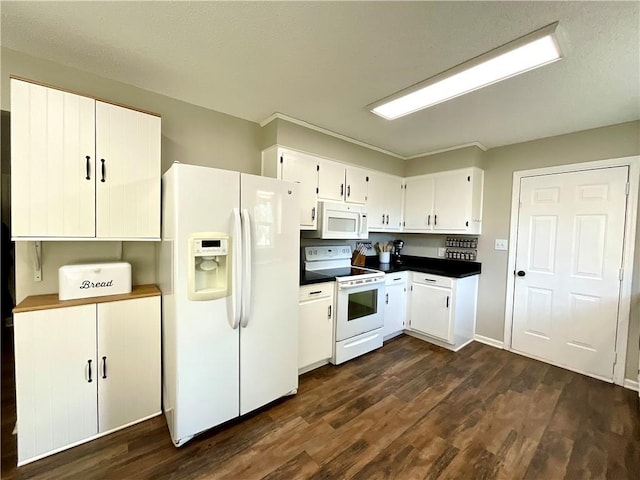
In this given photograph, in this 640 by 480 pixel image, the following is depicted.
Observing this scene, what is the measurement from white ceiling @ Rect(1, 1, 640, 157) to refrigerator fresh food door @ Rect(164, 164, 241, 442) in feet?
2.50

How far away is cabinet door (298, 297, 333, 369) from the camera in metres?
2.46

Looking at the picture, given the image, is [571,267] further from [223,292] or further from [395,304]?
[223,292]

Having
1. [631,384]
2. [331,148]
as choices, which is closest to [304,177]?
[331,148]

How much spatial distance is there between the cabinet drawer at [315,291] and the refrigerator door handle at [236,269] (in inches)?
26.6

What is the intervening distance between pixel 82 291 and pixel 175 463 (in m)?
1.24

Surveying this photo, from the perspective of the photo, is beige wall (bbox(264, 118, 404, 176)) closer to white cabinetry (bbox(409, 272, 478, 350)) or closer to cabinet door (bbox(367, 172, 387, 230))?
cabinet door (bbox(367, 172, 387, 230))

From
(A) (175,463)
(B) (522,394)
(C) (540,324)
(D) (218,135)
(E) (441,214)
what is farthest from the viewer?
(E) (441,214)

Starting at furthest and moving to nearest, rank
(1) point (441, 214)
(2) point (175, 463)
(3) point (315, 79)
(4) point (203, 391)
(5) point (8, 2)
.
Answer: (1) point (441, 214) → (3) point (315, 79) → (4) point (203, 391) → (2) point (175, 463) → (5) point (8, 2)

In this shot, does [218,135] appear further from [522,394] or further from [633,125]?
[633,125]

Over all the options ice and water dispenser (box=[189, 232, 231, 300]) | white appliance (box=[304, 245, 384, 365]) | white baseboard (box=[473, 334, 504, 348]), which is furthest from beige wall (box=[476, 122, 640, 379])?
ice and water dispenser (box=[189, 232, 231, 300])

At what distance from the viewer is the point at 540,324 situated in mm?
2967

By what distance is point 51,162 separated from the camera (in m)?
1.60

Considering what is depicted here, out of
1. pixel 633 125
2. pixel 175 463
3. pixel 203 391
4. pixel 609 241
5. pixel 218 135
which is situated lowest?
pixel 175 463

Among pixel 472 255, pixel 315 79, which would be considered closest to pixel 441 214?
pixel 472 255
